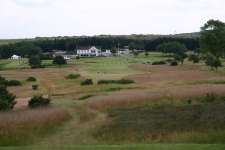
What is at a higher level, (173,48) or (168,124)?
(168,124)

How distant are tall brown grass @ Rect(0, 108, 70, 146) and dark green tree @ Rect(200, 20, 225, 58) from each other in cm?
6702

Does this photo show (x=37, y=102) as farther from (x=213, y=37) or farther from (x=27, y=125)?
(x=213, y=37)

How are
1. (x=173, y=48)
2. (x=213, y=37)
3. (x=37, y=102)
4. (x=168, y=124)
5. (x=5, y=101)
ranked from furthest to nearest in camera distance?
1. (x=173, y=48)
2. (x=213, y=37)
3. (x=37, y=102)
4. (x=5, y=101)
5. (x=168, y=124)

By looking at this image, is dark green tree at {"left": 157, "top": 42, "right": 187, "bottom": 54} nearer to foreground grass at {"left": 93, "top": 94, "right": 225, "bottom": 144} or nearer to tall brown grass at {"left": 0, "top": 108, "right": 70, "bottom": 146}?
foreground grass at {"left": 93, "top": 94, "right": 225, "bottom": 144}

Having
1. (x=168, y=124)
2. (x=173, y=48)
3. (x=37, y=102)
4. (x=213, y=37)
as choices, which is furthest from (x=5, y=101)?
(x=173, y=48)

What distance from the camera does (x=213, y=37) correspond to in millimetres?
100062

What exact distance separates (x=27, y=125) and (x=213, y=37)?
241ft

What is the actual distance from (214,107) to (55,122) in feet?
38.8

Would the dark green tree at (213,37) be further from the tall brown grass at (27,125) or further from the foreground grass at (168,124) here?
the tall brown grass at (27,125)

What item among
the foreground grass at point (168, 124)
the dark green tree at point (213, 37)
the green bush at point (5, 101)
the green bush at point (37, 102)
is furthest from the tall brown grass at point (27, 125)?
the dark green tree at point (213, 37)

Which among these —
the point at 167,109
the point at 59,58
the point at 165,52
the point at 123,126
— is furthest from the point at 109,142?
the point at 165,52

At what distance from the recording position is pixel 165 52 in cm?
17600

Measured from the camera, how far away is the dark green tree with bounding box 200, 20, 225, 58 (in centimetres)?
10081

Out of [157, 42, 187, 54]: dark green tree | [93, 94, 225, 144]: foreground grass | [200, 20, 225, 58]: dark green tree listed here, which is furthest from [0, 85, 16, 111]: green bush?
[157, 42, 187, 54]: dark green tree
